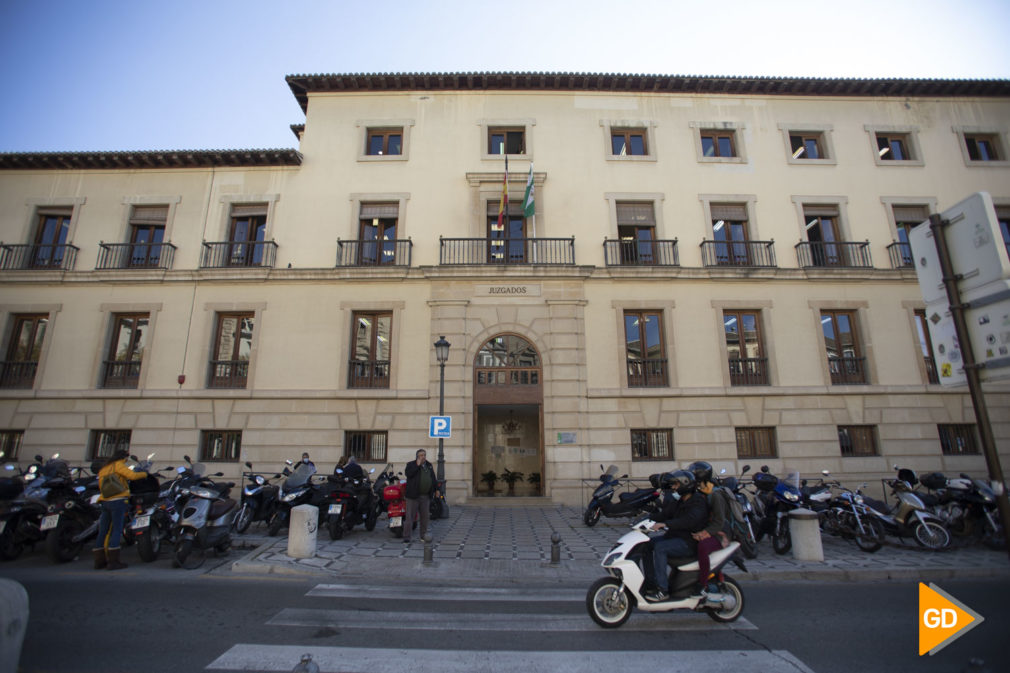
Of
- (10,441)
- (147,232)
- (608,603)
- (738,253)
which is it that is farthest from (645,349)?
(10,441)

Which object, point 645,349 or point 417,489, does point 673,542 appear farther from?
point 645,349

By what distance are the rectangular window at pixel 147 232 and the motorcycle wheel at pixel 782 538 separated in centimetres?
1996

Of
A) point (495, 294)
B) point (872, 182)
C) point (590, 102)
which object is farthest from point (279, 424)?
point (872, 182)

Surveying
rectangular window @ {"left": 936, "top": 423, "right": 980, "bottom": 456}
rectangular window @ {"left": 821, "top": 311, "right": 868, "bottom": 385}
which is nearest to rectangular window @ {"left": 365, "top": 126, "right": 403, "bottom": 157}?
rectangular window @ {"left": 821, "top": 311, "right": 868, "bottom": 385}

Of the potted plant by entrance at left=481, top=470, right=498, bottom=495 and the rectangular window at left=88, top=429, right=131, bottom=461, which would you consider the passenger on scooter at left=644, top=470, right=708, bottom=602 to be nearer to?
the potted plant by entrance at left=481, top=470, right=498, bottom=495

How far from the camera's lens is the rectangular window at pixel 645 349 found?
14.5 metres

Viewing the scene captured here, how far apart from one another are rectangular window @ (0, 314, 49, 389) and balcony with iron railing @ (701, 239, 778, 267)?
2265cm

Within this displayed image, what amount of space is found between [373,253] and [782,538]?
13966mm

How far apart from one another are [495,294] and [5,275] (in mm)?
16907

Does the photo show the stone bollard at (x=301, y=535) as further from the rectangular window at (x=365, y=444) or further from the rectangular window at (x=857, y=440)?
the rectangular window at (x=857, y=440)

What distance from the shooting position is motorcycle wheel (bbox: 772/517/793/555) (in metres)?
8.27

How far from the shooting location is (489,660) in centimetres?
420

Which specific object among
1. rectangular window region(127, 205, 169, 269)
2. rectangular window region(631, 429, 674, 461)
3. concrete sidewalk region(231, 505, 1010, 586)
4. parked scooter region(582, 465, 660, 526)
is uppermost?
rectangular window region(127, 205, 169, 269)

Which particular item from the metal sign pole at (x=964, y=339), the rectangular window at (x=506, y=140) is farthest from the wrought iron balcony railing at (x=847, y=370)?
the metal sign pole at (x=964, y=339)
